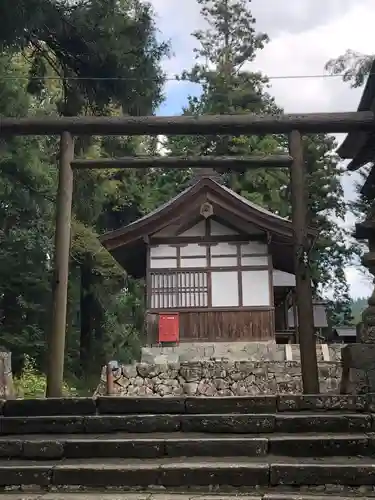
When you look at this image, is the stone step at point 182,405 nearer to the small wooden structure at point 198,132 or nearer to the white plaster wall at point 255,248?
the small wooden structure at point 198,132

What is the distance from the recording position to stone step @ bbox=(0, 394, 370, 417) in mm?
4719

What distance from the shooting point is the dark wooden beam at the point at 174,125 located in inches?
231

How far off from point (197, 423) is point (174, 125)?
9.98 ft

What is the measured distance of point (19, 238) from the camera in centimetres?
1861

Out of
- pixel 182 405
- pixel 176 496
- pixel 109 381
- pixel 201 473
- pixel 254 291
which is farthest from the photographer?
pixel 254 291

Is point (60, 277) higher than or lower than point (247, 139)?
lower

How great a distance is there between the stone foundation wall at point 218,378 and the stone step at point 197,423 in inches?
376

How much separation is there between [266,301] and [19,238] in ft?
26.6

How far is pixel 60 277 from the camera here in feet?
19.2

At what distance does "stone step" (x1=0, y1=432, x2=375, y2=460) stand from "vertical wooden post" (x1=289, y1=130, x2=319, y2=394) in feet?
4.25

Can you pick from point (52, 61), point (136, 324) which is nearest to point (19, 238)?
point (52, 61)

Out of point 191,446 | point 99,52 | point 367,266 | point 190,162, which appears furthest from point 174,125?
point 99,52

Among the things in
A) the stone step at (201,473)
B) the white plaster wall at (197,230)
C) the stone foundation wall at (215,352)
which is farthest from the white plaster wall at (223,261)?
the stone step at (201,473)

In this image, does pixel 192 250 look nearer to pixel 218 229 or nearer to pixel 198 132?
pixel 218 229
